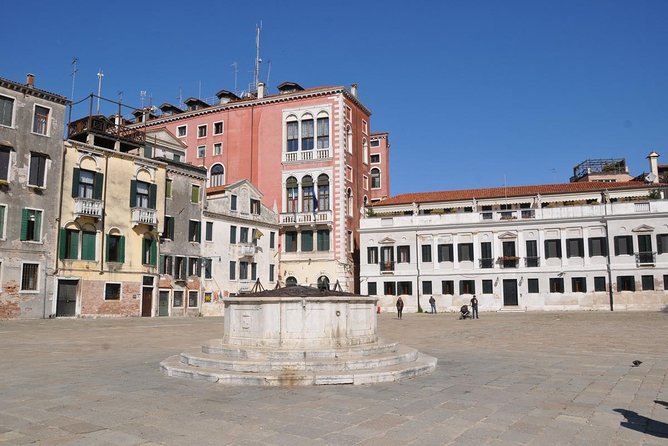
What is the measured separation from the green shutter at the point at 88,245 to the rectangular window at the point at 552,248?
3239 centimetres

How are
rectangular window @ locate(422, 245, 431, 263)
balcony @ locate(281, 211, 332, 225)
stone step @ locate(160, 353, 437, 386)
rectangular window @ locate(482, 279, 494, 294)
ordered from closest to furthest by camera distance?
1. stone step @ locate(160, 353, 437, 386)
2. rectangular window @ locate(482, 279, 494, 294)
3. rectangular window @ locate(422, 245, 431, 263)
4. balcony @ locate(281, 211, 332, 225)

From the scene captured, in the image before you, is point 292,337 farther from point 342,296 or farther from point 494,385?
point 494,385

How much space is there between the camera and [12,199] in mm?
30125

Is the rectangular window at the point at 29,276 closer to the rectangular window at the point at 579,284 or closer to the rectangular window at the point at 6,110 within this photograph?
the rectangular window at the point at 6,110

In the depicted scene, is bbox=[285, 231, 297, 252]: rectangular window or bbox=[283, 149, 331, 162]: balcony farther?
bbox=[285, 231, 297, 252]: rectangular window

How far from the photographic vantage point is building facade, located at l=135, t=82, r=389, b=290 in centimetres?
4681

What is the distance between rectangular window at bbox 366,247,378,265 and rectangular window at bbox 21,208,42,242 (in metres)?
25.3

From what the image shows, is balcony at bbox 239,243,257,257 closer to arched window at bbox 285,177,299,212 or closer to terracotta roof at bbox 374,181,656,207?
arched window at bbox 285,177,299,212

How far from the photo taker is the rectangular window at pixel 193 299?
1569 inches

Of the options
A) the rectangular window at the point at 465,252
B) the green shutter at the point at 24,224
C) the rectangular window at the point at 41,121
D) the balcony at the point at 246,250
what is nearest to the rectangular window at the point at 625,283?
the rectangular window at the point at 465,252

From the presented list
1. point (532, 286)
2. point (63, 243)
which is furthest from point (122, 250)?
point (532, 286)

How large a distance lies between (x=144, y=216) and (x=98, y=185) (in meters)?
3.49

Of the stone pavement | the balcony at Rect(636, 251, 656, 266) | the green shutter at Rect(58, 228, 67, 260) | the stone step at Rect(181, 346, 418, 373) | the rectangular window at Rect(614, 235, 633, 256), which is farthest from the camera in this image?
the rectangular window at Rect(614, 235, 633, 256)

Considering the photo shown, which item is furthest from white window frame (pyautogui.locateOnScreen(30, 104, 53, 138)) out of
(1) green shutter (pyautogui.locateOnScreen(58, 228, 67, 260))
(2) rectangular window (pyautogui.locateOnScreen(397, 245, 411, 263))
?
(2) rectangular window (pyautogui.locateOnScreen(397, 245, 411, 263))
